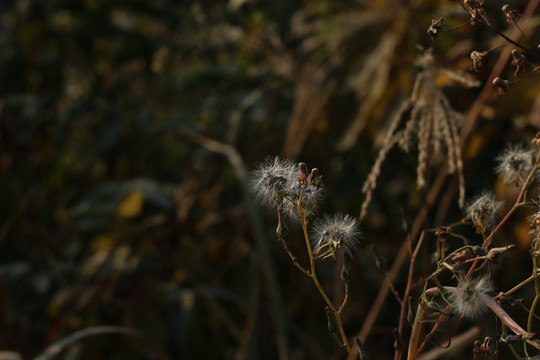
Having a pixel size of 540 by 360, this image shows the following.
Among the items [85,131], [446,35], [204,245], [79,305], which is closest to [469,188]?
[446,35]

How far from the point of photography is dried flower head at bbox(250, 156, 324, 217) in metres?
0.63

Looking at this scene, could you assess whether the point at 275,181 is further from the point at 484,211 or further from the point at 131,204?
the point at 131,204

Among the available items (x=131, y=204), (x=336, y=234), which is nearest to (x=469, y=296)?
(x=336, y=234)

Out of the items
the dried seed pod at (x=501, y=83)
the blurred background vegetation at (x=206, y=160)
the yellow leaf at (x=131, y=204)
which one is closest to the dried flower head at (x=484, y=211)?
the dried seed pod at (x=501, y=83)

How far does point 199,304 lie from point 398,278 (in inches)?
24.4

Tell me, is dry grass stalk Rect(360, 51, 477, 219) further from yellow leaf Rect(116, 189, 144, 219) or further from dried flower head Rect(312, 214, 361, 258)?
yellow leaf Rect(116, 189, 144, 219)

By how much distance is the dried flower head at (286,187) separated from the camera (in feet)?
2.05

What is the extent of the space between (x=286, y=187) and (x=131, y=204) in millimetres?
1317

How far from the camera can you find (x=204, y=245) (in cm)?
208

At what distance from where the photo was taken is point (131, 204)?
1.88 metres

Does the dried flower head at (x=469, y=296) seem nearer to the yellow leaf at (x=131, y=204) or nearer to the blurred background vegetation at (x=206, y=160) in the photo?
the blurred background vegetation at (x=206, y=160)

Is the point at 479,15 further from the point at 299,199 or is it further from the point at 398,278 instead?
the point at 398,278

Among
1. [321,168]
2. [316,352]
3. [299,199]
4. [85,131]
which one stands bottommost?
[299,199]

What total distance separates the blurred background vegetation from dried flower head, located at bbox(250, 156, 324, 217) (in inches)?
27.9
